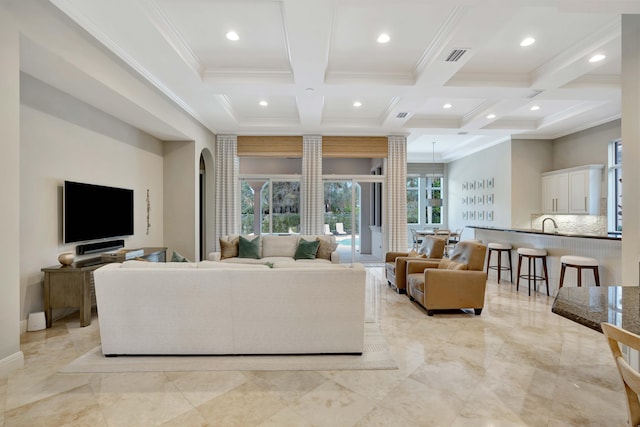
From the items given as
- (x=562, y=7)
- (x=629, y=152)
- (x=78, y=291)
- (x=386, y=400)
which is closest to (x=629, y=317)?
(x=386, y=400)

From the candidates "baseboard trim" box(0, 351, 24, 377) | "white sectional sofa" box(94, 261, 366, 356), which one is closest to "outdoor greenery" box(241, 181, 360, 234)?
"white sectional sofa" box(94, 261, 366, 356)

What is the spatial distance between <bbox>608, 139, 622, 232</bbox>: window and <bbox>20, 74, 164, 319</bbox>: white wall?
28.7 feet

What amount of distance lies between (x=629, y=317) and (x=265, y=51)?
4.20m

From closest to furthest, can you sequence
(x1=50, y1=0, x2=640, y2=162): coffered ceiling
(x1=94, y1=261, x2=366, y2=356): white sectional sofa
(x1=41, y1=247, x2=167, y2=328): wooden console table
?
(x1=94, y1=261, x2=366, y2=356): white sectional sofa → (x1=50, y1=0, x2=640, y2=162): coffered ceiling → (x1=41, y1=247, x2=167, y2=328): wooden console table

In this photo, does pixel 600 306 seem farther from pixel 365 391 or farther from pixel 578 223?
pixel 578 223

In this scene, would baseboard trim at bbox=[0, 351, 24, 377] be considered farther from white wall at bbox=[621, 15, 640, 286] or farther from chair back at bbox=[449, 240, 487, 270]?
white wall at bbox=[621, 15, 640, 286]

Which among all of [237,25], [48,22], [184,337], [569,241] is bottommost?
[184,337]

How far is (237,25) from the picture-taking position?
11.5ft

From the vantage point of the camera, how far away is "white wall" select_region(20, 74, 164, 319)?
11.3ft

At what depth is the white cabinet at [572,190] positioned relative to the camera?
6.37m

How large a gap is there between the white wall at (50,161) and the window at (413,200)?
8575 millimetres

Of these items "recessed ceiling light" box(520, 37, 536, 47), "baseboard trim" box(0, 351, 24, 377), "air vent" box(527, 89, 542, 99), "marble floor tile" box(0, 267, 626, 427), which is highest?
"recessed ceiling light" box(520, 37, 536, 47)

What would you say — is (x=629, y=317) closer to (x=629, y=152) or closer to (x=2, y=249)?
(x=629, y=152)

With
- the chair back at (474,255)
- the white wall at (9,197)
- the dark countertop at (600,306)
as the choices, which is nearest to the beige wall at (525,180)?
the chair back at (474,255)
